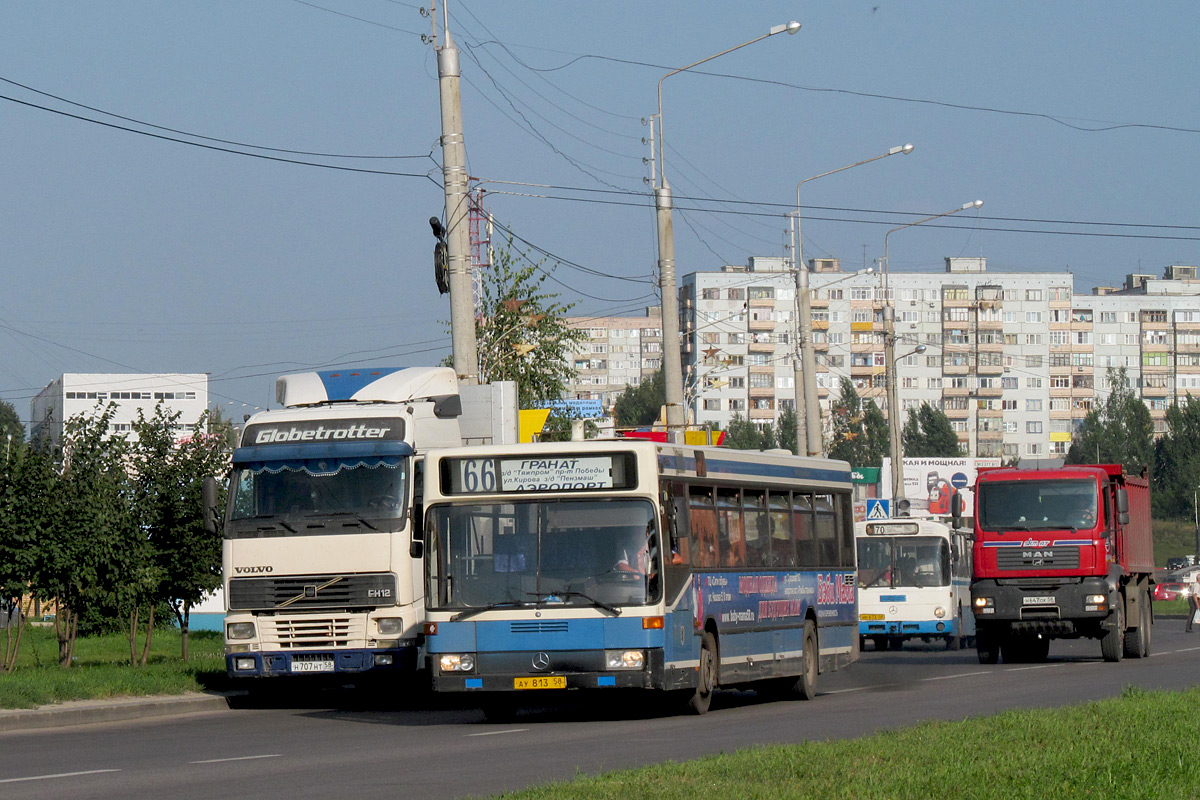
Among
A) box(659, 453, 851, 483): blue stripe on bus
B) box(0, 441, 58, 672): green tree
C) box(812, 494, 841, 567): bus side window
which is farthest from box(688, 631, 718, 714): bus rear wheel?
box(0, 441, 58, 672): green tree

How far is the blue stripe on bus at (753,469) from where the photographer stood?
1689 cm

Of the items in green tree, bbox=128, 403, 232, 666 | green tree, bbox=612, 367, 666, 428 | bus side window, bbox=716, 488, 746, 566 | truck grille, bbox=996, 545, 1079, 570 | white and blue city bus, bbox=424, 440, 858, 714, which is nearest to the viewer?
white and blue city bus, bbox=424, 440, 858, 714

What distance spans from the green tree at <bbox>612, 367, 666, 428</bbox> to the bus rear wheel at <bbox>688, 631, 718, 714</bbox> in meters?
128

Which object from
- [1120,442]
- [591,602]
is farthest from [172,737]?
[1120,442]

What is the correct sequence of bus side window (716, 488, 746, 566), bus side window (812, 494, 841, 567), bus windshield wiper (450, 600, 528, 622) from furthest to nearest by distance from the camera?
bus side window (812, 494, 841, 567)
bus side window (716, 488, 746, 566)
bus windshield wiper (450, 600, 528, 622)

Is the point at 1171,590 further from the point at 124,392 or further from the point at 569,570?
the point at 124,392

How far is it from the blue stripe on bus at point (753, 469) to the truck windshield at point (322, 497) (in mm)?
3490

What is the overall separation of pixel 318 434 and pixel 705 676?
5182 millimetres

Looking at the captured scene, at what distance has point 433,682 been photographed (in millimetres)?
16344

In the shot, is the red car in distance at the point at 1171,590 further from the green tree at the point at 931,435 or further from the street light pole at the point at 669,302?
the street light pole at the point at 669,302

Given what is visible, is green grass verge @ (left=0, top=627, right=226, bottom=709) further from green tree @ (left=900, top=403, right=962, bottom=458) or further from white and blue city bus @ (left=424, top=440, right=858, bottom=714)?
green tree @ (left=900, top=403, right=962, bottom=458)

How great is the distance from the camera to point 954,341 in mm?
139500

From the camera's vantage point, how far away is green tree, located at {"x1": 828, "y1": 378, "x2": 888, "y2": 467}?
12756cm

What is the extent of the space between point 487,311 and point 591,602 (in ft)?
93.3
